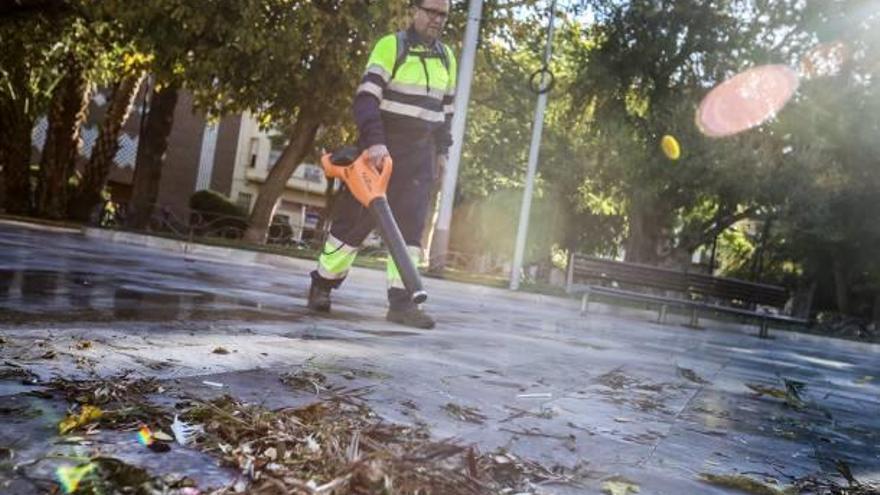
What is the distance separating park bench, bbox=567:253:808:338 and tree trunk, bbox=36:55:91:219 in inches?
567

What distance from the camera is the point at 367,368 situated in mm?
3184

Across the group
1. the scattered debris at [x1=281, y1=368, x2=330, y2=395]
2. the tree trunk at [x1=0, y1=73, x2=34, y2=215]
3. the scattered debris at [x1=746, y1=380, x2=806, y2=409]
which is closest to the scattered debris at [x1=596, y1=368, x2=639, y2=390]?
the scattered debris at [x1=746, y1=380, x2=806, y2=409]

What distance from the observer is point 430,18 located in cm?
525

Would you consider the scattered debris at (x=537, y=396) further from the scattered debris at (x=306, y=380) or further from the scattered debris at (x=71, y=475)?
the scattered debris at (x=71, y=475)

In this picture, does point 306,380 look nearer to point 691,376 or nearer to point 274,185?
point 691,376

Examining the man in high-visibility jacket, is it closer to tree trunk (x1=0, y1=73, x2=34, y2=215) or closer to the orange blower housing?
the orange blower housing

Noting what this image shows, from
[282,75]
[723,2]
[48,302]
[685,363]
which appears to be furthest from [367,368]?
[723,2]

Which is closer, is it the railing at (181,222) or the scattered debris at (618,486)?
the scattered debris at (618,486)

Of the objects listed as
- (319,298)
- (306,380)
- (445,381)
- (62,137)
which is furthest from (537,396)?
(62,137)

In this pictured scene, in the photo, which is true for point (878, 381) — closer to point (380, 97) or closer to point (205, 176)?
point (380, 97)

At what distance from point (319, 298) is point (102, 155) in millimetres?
17504

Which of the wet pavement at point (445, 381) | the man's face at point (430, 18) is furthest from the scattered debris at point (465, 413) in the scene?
the man's face at point (430, 18)

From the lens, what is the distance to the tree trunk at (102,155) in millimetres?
20703

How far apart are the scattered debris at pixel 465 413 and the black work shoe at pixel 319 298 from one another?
2922 mm
